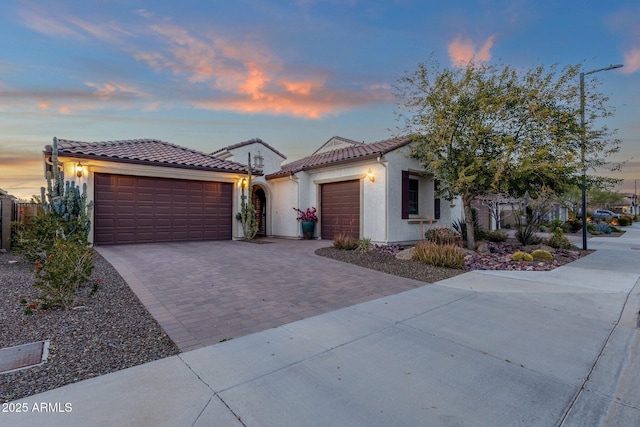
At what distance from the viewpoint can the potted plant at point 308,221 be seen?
1373 cm

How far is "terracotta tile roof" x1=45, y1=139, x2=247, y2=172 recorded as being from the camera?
10.2 meters

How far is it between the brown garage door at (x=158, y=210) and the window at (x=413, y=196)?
7.64 meters

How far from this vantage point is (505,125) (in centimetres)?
993

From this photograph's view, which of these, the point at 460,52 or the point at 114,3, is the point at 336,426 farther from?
the point at 460,52

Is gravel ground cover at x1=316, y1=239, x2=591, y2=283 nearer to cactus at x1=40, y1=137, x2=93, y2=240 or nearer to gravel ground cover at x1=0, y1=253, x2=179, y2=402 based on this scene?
gravel ground cover at x1=0, y1=253, x2=179, y2=402

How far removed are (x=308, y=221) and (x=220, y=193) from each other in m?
3.92

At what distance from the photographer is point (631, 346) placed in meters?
3.39

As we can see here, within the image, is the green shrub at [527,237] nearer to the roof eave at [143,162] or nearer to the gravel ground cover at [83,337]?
the roof eave at [143,162]

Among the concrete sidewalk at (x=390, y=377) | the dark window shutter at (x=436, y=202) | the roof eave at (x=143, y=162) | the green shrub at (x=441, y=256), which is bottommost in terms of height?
the concrete sidewalk at (x=390, y=377)

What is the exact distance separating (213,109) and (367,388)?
39.5 ft

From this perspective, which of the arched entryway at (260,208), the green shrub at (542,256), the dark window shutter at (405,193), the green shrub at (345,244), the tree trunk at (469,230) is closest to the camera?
the green shrub at (542,256)

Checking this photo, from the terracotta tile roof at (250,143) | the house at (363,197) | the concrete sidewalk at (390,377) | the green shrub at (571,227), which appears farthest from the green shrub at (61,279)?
the green shrub at (571,227)

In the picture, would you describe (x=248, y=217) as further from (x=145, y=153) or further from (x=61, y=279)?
(x=61, y=279)

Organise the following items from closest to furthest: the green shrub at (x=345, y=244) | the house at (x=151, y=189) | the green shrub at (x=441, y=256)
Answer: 1. the green shrub at (x=441, y=256)
2. the green shrub at (x=345, y=244)
3. the house at (x=151, y=189)
